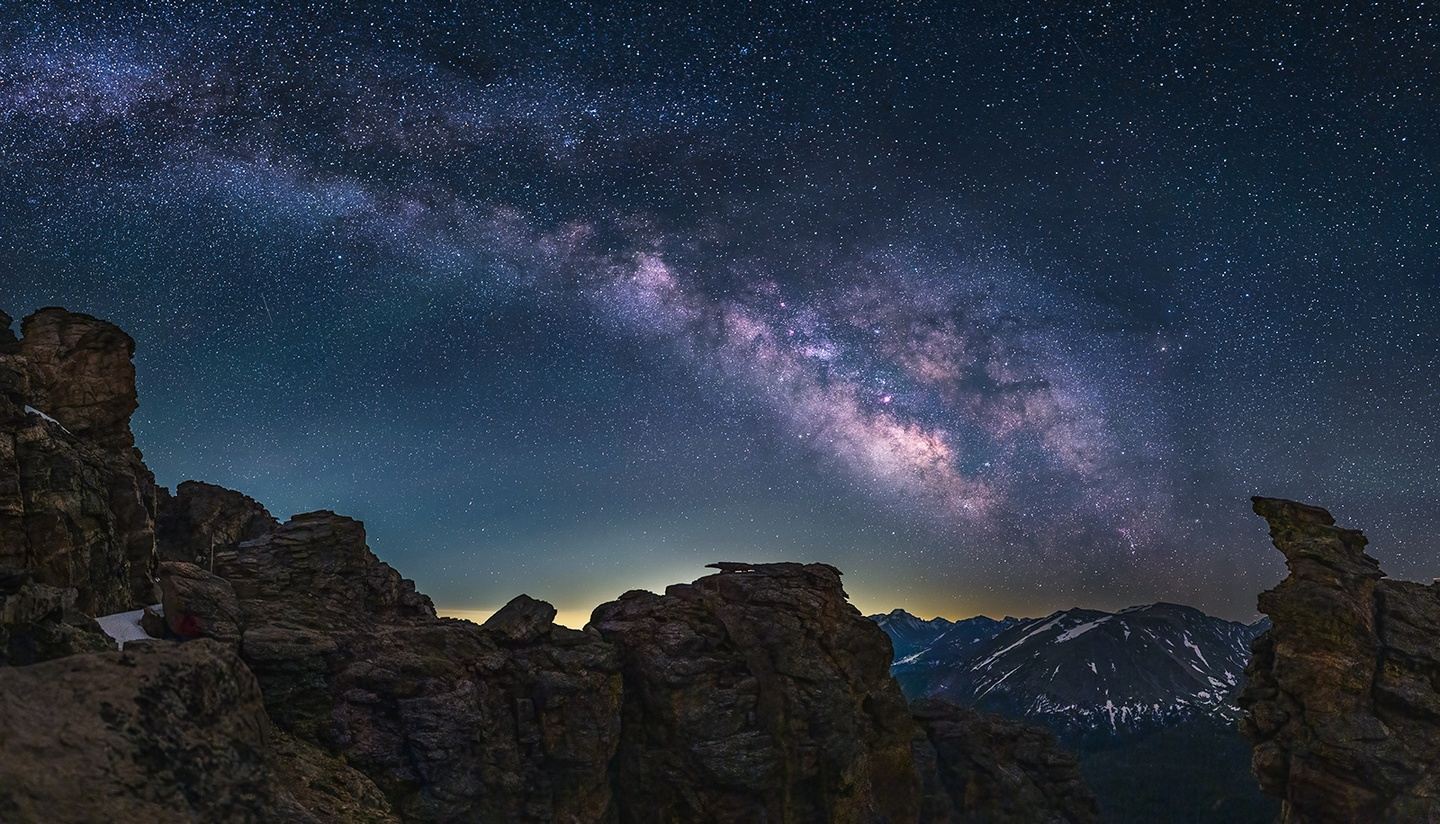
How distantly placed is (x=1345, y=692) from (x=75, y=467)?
101013mm

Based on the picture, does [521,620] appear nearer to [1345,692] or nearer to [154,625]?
[154,625]

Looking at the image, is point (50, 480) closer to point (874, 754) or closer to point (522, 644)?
point (522, 644)

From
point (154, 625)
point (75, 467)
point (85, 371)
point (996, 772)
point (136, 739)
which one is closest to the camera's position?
point (136, 739)

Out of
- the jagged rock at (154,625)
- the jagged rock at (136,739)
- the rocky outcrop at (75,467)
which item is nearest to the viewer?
the jagged rock at (136,739)

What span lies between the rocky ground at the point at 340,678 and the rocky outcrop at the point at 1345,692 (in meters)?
36.3

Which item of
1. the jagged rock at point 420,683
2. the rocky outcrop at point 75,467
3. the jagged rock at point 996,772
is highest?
the rocky outcrop at point 75,467

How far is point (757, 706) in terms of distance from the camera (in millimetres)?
65000

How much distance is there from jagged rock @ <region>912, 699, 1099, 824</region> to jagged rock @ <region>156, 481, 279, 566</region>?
8629 cm

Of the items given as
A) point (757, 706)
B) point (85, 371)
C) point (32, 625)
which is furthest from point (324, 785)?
point (757, 706)

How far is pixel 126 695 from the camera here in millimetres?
12008

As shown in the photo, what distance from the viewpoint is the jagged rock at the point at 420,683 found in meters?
40.8

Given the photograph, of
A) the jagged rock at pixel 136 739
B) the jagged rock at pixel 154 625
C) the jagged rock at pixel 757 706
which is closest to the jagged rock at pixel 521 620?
the jagged rock at pixel 757 706

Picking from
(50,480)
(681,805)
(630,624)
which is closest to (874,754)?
(681,805)

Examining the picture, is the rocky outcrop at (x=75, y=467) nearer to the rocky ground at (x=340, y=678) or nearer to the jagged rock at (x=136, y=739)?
the rocky ground at (x=340, y=678)
